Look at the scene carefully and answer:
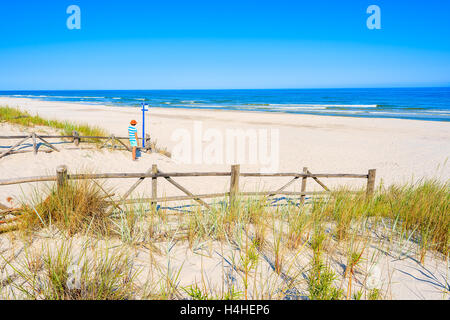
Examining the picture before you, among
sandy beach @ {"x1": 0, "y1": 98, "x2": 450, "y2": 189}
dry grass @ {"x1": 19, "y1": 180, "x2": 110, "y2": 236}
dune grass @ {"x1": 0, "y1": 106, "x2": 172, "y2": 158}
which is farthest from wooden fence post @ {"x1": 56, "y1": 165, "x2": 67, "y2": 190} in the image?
dune grass @ {"x1": 0, "y1": 106, "x2": 172, "y2": 158}

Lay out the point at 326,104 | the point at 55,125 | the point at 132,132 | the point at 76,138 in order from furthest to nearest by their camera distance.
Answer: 1. the point at 326,104
2. the point at 55,125
3. the point at 76,138
4. the point at 132,132

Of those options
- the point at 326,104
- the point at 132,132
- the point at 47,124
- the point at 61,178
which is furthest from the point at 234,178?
the point at 326,104

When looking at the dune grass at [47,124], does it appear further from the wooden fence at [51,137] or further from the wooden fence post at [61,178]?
the wooden fence post at [61,178]

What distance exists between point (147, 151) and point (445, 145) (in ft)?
59.2

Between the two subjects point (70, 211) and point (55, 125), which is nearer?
point (70, 211)

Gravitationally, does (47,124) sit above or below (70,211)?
above

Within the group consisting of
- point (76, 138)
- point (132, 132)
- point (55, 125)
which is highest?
point (55, 125)

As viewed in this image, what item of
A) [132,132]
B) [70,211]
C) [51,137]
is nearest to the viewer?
[70,211]

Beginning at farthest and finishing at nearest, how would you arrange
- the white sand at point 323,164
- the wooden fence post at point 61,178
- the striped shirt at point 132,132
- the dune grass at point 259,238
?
the striped shirt at point 132,132 → the wooden fence post at point 61,178 → the white sand at point 323,164 → the dune grass at point 259,238

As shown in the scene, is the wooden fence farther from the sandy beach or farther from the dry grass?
the dry grass

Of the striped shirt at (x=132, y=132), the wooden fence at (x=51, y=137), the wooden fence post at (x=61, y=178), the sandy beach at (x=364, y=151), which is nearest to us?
the wooden fence post at (x=61, y=178)

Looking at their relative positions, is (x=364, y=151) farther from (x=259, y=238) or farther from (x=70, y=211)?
(x=70, y=211)

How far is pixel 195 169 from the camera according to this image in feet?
35.8

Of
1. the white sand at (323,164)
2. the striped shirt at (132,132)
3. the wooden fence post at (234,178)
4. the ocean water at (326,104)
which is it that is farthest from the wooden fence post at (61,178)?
the ocean water at (326,104)
